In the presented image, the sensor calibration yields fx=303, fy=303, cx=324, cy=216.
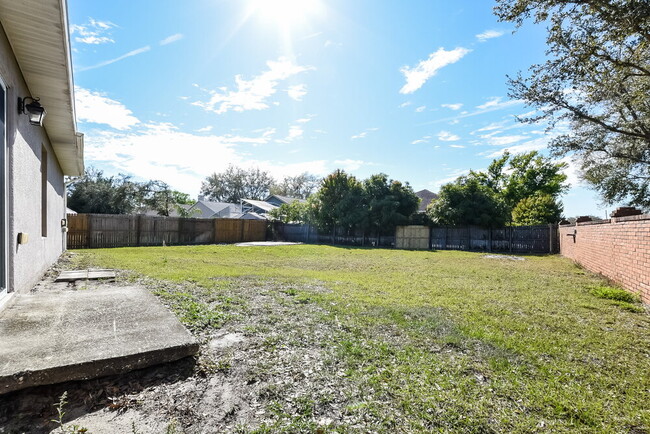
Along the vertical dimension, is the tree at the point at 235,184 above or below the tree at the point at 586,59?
above

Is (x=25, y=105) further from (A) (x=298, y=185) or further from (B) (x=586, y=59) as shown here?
(A) (x=298, y=185)

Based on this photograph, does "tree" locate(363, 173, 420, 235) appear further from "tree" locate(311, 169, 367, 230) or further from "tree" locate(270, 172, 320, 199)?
"tree" locate(270, 172, 320, 199)

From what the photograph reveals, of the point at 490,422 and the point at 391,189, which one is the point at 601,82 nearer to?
the point at 490,422

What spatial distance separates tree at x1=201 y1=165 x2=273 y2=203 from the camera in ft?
159

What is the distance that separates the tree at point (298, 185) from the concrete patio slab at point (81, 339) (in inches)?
1853

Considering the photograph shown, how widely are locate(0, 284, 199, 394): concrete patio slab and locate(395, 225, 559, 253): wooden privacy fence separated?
16.9 m

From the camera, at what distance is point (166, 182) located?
84.0ft

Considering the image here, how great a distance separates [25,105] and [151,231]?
14325 millimetres

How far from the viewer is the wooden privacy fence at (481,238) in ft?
48.8

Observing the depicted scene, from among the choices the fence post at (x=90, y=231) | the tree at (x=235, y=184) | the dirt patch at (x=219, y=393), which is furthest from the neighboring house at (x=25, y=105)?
the tree at (x=235, y=184)

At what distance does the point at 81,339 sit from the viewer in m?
2.12

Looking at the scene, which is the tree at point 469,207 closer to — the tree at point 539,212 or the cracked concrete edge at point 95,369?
the tree at point 539,212

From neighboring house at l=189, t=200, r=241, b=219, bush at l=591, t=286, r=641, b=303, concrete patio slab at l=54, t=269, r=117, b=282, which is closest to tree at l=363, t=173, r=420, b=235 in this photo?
bush at l=591, t=286, r=641, b=303

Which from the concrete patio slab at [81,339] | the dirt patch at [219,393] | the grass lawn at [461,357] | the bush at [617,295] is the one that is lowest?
the bush at [617,295]
